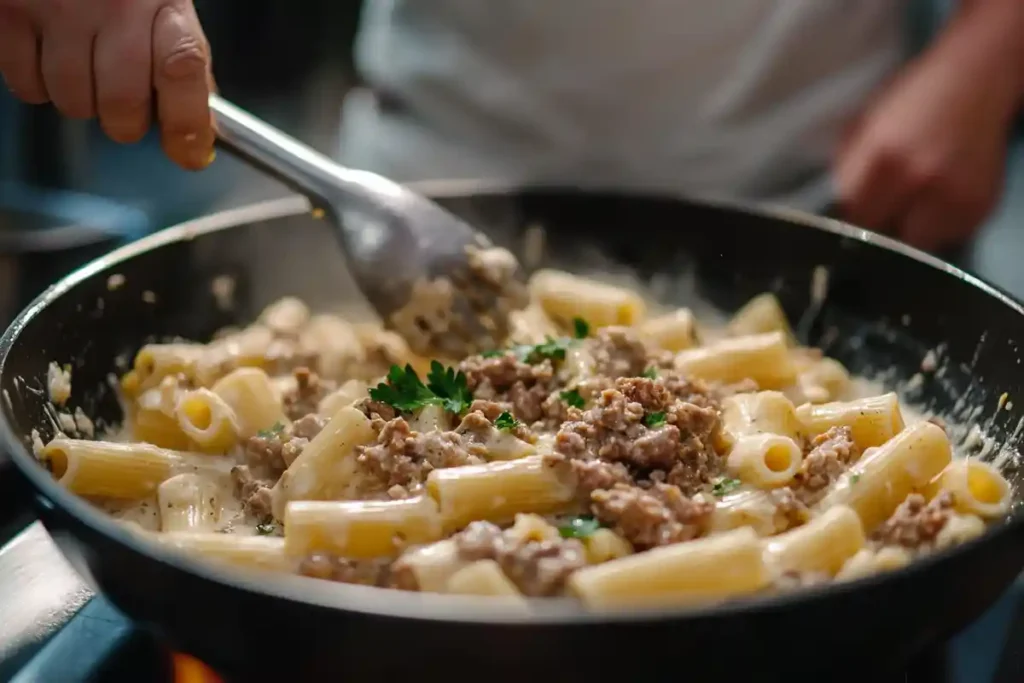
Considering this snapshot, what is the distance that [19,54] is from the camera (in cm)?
173

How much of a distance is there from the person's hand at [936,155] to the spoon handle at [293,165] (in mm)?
1165

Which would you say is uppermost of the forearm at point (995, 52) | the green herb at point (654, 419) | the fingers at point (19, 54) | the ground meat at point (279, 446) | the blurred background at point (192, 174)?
the forearm at point (995, 52)

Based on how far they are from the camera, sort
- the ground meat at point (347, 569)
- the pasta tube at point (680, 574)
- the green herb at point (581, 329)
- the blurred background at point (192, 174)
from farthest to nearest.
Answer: the blurred background at point (192, 174) → the green herb at point (581, 329) → the ground meat at point (347, 569) → the pasta tube at point (680, 574)

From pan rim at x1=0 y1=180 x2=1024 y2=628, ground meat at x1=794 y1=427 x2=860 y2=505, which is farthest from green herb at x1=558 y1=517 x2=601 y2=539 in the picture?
ground meat at x1=794 y1=427 x2=860 y2=505

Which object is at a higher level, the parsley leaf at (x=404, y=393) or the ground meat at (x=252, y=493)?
the parsley leaf at (x=404, y=393)

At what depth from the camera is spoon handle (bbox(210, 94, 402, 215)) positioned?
1967mm

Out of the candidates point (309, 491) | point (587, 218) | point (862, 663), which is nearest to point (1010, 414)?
point (862, 663)

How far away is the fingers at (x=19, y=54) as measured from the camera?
A: 1701 mm

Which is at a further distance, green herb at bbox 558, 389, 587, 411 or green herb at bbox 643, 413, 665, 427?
green herb at bbox 558, 389, 587, 411

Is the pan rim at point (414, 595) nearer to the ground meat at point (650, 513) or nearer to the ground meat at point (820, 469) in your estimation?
the ground meat at point (650, 513)

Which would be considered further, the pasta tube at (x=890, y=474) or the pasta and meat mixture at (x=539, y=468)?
the pasta tube at (x=890, y=474)

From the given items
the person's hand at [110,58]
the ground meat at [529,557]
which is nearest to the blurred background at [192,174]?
the person's hand at [110,58]

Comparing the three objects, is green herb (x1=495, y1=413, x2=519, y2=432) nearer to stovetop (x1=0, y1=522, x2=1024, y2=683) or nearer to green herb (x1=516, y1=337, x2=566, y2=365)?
green herb (x1=516, y1=337, x2=566, y2=365)

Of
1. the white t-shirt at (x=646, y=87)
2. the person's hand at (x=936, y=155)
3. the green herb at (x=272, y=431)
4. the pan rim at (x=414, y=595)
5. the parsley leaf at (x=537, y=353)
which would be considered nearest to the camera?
the pan rim at (x=414, y=595)
